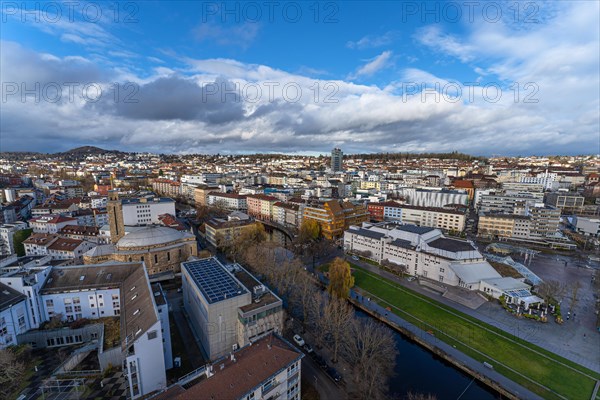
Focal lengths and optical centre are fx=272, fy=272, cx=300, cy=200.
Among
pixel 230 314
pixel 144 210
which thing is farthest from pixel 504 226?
pixel 144 210

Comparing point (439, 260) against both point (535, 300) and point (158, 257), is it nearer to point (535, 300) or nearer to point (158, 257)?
point (535, 300)

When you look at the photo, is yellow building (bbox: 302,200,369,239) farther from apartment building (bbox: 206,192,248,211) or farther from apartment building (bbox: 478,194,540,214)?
apartment building (bbox: 478,194,540,214)

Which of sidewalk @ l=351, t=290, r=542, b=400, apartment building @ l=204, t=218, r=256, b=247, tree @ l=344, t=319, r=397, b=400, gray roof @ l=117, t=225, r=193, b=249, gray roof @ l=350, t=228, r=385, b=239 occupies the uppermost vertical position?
gray roof @ l=117, t=225, r=193, b=249

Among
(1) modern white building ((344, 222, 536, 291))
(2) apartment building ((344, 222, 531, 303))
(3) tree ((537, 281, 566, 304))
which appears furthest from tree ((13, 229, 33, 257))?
(3) tree ((537, 281, 566, 304))

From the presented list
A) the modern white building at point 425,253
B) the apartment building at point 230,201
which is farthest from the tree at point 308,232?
the apartment building at point 230,201

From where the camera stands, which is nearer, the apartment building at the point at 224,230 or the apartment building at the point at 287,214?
the apartment building at the point at 224,230

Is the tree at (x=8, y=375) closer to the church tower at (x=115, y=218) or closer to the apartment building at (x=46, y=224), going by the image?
the church tower at (x=115, y=218)
